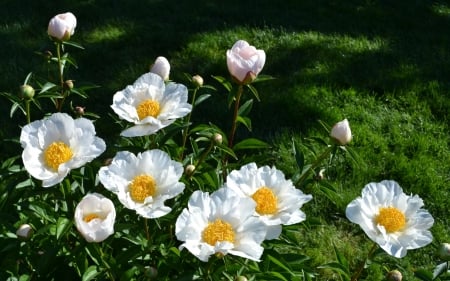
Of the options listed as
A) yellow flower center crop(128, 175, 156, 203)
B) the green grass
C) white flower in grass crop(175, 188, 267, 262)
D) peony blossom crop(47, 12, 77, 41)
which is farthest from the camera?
the green grass

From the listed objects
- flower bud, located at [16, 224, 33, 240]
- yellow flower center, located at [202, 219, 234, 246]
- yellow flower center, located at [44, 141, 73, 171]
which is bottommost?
flower bud, located at [16, 224, 33, 240]

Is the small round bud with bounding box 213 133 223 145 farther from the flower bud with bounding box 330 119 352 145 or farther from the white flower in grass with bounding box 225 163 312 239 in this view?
the flower bud with bounding box 330 119 352 145

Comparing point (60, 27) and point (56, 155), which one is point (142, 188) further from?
point (60, 27)

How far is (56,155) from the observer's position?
5.22 feet

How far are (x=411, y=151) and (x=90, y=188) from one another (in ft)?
6.53

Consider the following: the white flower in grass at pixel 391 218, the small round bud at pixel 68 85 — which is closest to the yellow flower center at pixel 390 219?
the white flower in grass at pixel 391 218

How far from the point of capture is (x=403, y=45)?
4.27m

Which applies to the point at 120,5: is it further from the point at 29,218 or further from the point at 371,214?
the point at 371,214

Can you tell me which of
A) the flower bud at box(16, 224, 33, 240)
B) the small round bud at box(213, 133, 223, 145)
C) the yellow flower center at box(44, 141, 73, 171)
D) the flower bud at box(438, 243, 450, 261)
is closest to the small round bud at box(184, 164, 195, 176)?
the small round bud at box(213, 133, 223, 145)

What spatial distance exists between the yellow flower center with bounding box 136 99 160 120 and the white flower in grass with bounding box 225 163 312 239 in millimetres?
267

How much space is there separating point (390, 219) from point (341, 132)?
254mm

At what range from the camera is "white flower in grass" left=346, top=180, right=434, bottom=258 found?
1591 mm

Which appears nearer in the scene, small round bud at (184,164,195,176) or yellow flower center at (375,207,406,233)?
yellow flower center at (375,207,406,233)

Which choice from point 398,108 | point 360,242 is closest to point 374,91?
point 398,108
